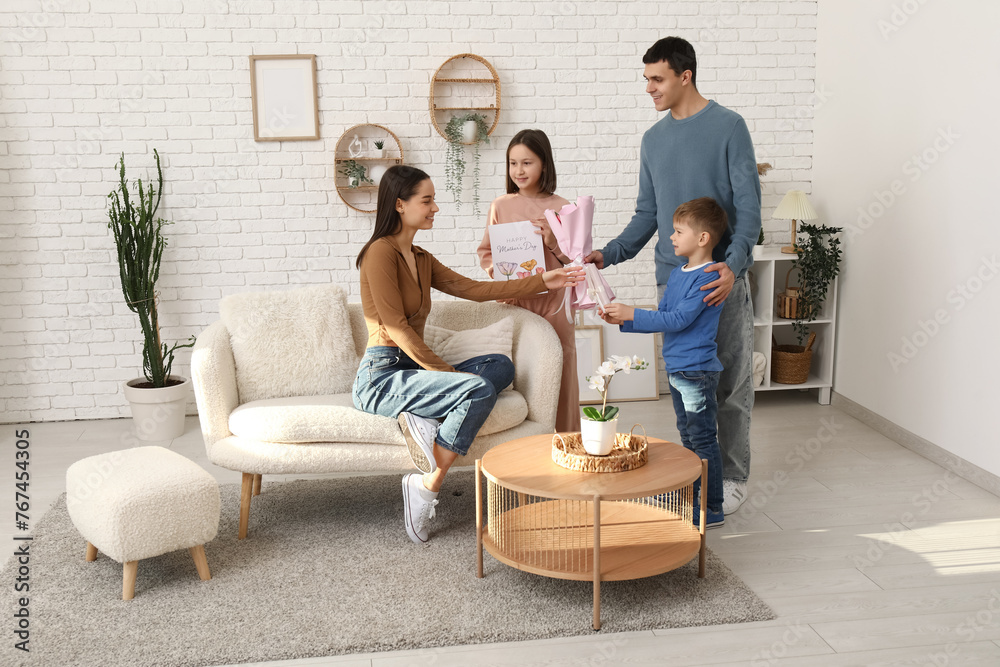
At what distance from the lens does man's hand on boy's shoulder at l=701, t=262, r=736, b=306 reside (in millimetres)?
2832

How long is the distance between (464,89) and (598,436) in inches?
105

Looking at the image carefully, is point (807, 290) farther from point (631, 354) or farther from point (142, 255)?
point (142, 255)

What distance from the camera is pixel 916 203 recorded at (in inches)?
152

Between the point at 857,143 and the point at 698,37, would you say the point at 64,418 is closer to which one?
the point at 698,37

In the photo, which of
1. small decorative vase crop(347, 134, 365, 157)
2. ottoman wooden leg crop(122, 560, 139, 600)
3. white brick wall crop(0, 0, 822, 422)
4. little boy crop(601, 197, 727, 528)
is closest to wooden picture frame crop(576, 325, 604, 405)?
white brick wall crop(0, 0, 822, 422)

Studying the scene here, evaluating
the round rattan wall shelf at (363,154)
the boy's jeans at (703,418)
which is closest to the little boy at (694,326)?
the boy's jeans at (703,418)

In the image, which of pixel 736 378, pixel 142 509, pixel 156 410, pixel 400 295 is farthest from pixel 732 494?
pixel 156 410

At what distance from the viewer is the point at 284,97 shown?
14.9ft

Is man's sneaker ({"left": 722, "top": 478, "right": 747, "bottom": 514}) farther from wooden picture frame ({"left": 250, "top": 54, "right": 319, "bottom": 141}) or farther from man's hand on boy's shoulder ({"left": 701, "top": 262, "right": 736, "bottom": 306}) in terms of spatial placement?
wooden picture frame ({"left": 250, "top": 54, "right": 319, "bottom": 141})

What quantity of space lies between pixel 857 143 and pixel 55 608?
4.02 metres

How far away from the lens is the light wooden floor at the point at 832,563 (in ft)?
7.38

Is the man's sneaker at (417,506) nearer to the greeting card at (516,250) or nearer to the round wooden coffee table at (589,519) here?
the round wooden coffee table at (589,519)

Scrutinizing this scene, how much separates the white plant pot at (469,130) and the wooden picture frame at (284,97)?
776 mm

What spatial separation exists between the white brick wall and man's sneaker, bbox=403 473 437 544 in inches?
79.8
